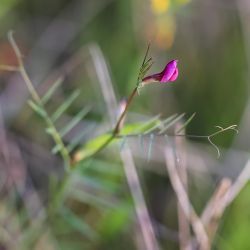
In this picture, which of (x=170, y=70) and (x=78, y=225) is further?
(x=78, y=225)

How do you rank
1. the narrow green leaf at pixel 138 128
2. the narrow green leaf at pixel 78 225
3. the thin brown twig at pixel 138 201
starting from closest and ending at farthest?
the narrow green leaf at pixel 138 128
the narrow green leaf at pixel 78 225
the thin brown twig at pixel 138 201

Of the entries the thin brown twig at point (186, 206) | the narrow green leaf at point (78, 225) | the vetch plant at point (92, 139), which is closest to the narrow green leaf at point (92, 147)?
the vetch plant at point (92, 139)

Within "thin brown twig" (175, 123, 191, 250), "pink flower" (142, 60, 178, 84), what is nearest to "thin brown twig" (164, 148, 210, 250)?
"thin brown twig" (175, 123, 191, 250)

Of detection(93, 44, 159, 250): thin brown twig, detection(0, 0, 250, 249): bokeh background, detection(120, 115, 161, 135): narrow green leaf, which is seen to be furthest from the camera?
detection(0, 0, 250, 249): bokeh background

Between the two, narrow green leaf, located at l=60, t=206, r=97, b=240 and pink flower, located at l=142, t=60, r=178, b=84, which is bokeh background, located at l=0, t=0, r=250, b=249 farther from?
pink flower, located at l=142, t=60, r=178, b=84

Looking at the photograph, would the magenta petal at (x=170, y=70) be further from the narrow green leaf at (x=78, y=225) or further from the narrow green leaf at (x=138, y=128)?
the narrow green leaf at (x=78, y=225)

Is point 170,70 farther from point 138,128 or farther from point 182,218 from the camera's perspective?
point 182,218

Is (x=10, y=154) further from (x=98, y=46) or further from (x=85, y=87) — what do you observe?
(x=98, y=46)

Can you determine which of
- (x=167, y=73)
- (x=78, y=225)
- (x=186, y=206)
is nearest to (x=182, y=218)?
(x=186, y=206)

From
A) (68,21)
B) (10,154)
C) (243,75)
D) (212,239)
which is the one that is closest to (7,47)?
(68,21)
